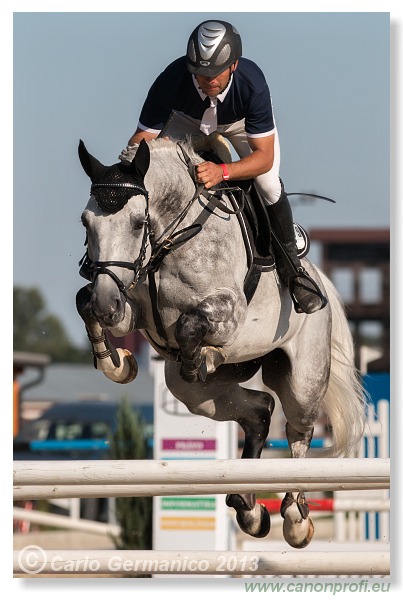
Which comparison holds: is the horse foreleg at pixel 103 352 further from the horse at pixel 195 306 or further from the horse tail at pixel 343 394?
the horse tail at pixel 343 394

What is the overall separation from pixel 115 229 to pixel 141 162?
263 millimetres

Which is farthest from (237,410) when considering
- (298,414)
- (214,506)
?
(214,506)

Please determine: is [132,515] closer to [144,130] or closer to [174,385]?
[174,385]

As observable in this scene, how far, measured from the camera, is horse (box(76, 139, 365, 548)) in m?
3.78

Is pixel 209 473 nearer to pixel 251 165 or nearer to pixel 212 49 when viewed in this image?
pixel 251 165

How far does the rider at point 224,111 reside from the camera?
393cm

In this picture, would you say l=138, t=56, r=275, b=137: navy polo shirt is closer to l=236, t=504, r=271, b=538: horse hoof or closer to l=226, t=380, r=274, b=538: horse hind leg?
l=226, t=380, r=274, b=538: horse hind leg

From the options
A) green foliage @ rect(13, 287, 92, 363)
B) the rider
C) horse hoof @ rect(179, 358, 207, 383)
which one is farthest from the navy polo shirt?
green foliage @ rect(13, 287, 92, 363)

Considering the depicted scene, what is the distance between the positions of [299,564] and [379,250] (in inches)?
947

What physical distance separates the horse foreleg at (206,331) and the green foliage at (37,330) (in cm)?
4052

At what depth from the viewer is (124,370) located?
415 cm

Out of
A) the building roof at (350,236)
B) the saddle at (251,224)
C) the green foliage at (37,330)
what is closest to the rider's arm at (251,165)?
the saddle at (251,224)

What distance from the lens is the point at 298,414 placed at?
471 cm
